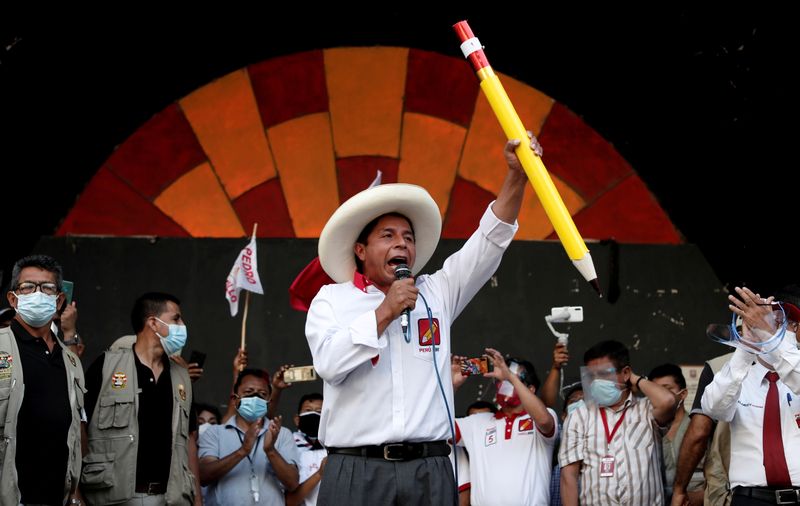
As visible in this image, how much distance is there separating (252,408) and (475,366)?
1212 millimetres

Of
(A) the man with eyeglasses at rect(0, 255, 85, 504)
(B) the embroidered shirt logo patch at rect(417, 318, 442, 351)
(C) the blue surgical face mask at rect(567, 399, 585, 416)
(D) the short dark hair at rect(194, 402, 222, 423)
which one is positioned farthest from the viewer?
(D) the short dark hair at rect(194, 402, 222, 423)

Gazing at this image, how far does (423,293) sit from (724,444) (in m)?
2.02

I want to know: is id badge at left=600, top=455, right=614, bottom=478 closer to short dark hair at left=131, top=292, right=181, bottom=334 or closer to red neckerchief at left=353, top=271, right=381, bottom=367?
red neckerchief at left=353, top=271, right=381, bottom=367

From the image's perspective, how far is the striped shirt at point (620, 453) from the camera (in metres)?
5.32

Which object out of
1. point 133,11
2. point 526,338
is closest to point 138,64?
point 133,11

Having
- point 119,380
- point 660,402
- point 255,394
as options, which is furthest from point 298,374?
point 660,402

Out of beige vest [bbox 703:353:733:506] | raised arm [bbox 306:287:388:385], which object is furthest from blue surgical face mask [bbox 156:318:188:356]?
beige vest [bbox 703:353:733:506]

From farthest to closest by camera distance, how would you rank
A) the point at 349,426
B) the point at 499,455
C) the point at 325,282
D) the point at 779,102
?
the point at 779,102, the point at 499,455, the point at 325,282, the point at 349,426

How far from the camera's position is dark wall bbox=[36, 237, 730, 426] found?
7.14m

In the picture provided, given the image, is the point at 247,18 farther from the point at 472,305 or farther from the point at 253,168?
the point at 472,305

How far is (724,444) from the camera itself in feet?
16.9

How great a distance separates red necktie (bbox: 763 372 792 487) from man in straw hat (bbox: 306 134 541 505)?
1.58m

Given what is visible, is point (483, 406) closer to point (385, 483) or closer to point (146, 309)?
point (146, 309)

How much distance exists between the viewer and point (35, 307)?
459 centimetres
